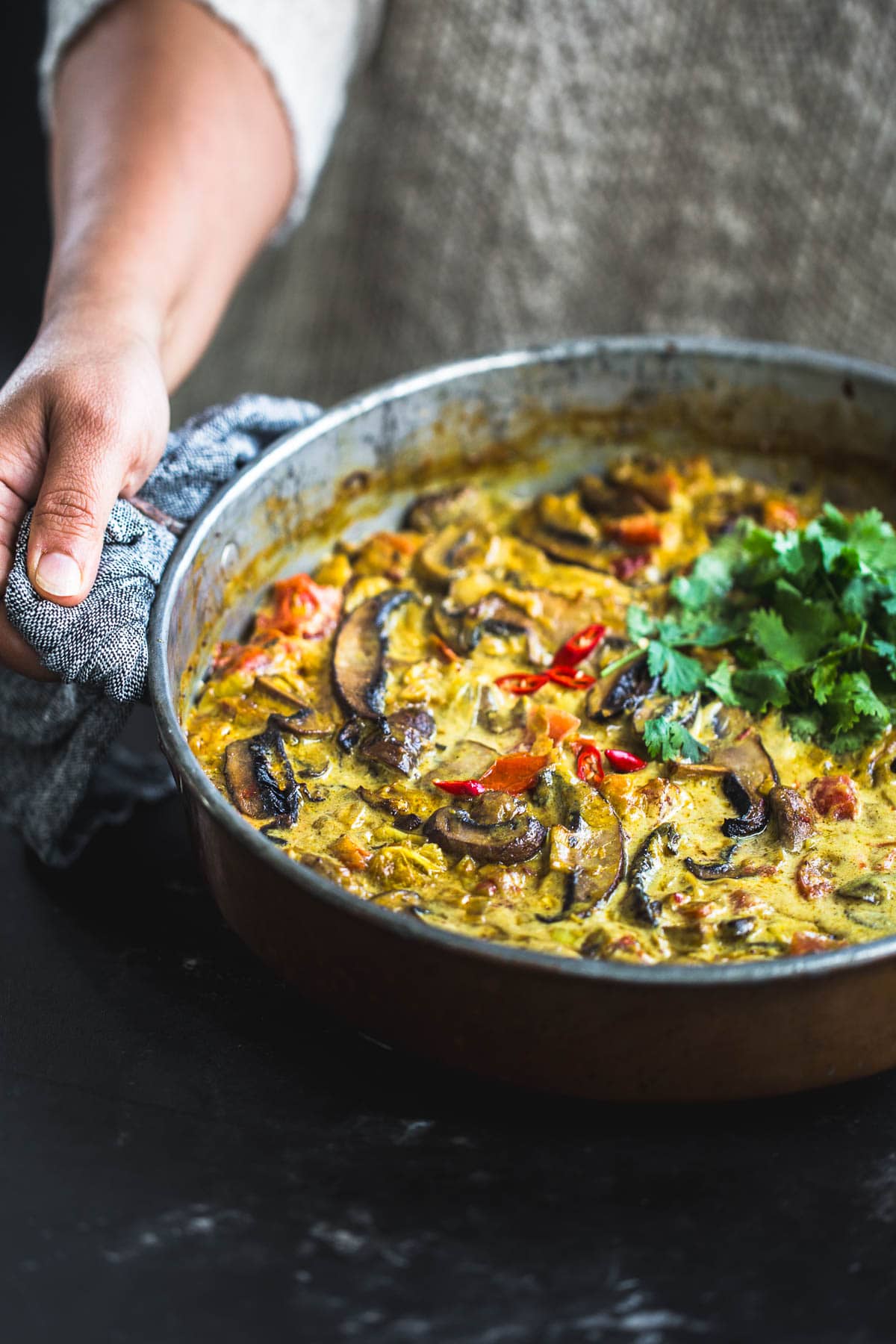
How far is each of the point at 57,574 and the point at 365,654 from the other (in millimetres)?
608

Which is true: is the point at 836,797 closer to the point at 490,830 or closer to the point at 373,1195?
the point at 490,830

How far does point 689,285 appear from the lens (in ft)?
13.1

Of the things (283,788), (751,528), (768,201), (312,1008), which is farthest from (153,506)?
(768,201)

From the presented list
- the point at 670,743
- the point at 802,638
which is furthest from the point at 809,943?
the point at 802,638

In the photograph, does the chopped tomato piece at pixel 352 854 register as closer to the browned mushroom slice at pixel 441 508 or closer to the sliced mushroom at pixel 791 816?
the sliced mushroom at pixel 791 816

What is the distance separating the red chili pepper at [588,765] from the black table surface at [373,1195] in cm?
51

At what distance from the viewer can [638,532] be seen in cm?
259

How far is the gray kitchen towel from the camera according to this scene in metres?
1.89

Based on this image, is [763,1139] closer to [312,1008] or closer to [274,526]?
[312,1008]

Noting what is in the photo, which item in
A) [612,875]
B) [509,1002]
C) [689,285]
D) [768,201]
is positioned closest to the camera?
[509,1002]

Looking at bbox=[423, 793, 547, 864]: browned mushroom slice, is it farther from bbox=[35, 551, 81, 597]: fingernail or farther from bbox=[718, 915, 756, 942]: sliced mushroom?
bbox=[35, 551, 81, 597]: fingernail

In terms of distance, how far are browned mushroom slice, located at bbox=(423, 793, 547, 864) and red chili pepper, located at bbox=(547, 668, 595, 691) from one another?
0.34 meters

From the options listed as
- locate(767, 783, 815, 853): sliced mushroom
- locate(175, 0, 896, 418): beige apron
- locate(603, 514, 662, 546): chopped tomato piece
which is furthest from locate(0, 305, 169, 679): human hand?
locate(175, 0, 896, 418): beige apron

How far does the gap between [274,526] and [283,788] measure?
63cm
